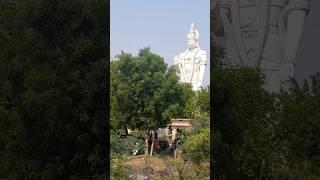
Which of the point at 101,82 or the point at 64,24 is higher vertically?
the point at 64,24

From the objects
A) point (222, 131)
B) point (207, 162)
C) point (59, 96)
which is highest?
point (59, 96)

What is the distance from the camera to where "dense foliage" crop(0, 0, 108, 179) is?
4902 millimetres

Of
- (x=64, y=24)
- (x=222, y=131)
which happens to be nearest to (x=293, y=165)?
(x=222, y=131)

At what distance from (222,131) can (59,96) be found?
1886 millimetres

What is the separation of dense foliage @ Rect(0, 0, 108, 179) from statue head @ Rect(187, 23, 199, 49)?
5.93ft

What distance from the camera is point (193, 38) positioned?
694cm

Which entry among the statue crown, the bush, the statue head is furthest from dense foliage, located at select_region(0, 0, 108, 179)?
the statue head

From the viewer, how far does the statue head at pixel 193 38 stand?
652 centimetres

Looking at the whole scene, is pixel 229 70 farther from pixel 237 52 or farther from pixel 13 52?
pixel 13 52

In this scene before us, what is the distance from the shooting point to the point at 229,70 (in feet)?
17.1

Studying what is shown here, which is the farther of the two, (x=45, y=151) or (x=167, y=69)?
(x=167, y=69)

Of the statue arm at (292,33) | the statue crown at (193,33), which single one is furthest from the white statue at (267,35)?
the statue crown at (193,33)

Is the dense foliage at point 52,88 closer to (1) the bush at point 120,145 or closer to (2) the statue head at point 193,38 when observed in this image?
(1) the bush at point 120,145

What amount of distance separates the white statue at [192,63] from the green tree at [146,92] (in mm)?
243
